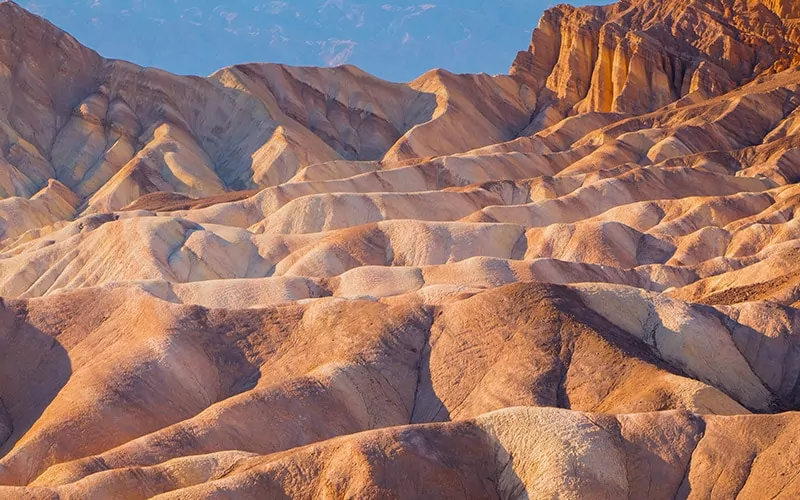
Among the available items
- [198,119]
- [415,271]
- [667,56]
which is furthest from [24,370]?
[667,56]

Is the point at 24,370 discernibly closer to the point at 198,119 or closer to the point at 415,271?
the point at 415,271

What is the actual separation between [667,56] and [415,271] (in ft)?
229

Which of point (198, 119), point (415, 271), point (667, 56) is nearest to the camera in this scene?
point (415, 271)

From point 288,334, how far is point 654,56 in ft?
258

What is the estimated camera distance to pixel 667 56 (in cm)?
12094

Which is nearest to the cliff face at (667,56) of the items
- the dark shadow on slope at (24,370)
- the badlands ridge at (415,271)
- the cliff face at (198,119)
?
the badlands ridge at (415,271)

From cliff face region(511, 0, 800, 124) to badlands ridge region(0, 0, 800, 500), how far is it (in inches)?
11.3

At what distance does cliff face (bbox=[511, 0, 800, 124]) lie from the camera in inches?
4695

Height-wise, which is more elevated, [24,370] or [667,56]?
[667,56]

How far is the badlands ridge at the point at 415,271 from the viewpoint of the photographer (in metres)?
33.5

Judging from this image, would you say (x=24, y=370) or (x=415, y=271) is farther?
(x=415, y=271)

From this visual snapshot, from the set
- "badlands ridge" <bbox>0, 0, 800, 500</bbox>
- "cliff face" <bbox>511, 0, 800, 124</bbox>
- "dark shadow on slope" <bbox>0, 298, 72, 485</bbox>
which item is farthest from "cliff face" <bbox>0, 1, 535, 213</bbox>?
"dark shadow on slope" <bbox>0, 298, 72, 485</bbox>

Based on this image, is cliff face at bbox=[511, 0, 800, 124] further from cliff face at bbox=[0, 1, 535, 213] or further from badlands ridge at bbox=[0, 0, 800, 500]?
cliff face at bbox=[0, 1, 535, 213]

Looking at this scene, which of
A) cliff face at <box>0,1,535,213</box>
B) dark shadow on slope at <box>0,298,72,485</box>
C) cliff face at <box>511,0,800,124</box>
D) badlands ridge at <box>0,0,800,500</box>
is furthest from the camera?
cliff face at <box>511,0,800,124</box>
